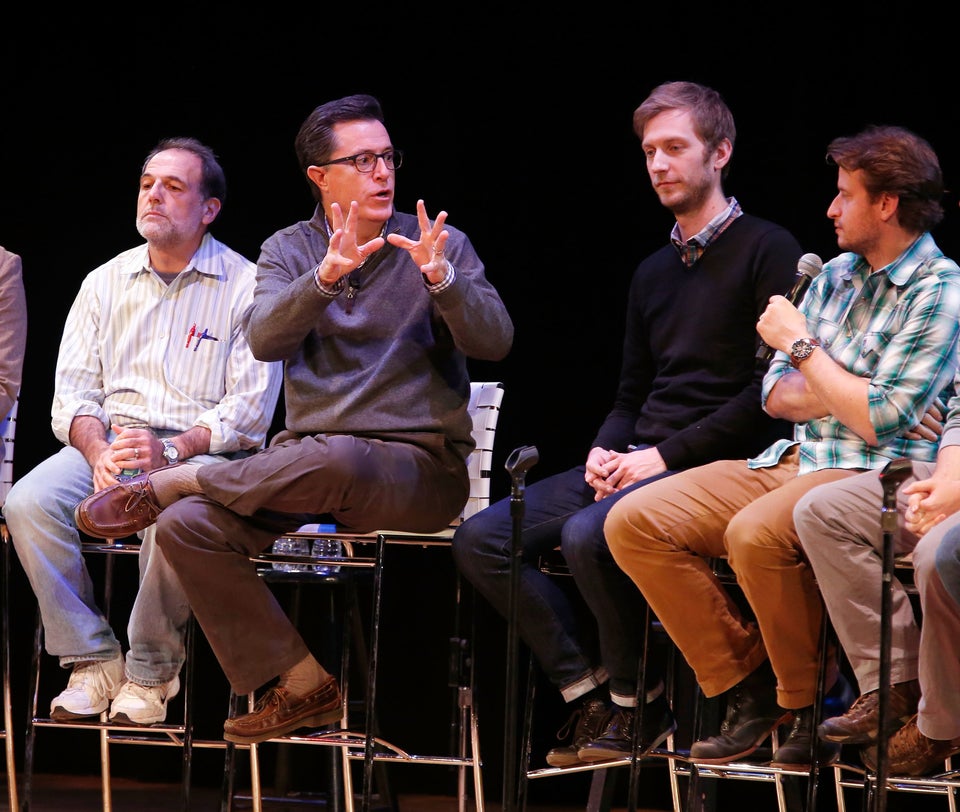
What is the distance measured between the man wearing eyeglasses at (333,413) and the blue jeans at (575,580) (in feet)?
0.56

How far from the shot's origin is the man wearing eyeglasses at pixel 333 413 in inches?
124

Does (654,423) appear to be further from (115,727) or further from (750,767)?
(115,727)

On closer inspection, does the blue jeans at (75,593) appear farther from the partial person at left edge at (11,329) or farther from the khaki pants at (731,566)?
the khaki pants at (731,566)

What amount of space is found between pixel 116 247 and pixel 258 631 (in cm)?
190

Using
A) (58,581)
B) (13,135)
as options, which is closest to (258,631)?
(58,581)

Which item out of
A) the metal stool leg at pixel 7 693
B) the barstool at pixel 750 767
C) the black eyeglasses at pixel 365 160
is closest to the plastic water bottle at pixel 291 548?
the metal stool leg at pixel 7 693

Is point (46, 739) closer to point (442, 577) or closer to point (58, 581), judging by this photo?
point (58, 581)

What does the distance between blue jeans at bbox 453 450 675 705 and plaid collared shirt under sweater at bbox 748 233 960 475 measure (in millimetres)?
431

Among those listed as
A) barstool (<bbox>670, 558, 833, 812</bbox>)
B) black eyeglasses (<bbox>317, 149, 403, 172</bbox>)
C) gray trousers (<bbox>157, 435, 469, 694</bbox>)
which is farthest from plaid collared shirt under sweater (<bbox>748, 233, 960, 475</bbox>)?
black eyeglasses (<bbox>317, 149, 403, 172</bbox>)

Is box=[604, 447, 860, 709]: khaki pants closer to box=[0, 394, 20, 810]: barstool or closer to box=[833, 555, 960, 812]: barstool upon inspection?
box=[833, 555, 960, 812]: barstool

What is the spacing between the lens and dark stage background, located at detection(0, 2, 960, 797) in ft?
12.4

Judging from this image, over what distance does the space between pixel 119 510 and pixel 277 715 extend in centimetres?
63

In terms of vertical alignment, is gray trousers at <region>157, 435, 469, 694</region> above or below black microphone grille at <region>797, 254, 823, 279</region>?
below

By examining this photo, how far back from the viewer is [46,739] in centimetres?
443
